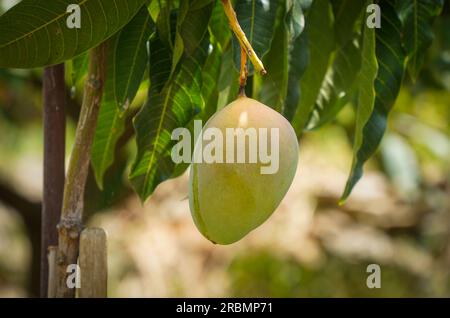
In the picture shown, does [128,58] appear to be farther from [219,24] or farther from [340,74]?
[340,74]

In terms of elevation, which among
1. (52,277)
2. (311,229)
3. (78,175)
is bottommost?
(52,277)

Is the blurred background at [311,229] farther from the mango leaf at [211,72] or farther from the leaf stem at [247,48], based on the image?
the leaf stem at [247,48]

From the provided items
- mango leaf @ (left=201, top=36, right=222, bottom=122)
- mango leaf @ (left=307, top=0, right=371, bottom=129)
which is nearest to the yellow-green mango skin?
mango leaf @ (left=201, top=36, right=222, bottom=122)

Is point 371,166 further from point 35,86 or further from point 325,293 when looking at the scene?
point 35,86

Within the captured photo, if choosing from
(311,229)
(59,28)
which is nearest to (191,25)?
(59,28)

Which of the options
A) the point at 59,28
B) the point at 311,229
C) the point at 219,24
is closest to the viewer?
the point at 59,28

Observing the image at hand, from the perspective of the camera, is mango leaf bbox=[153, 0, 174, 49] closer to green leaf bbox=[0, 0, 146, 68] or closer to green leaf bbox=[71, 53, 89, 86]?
green leaf bbox=[0, 0, 146, 68]
